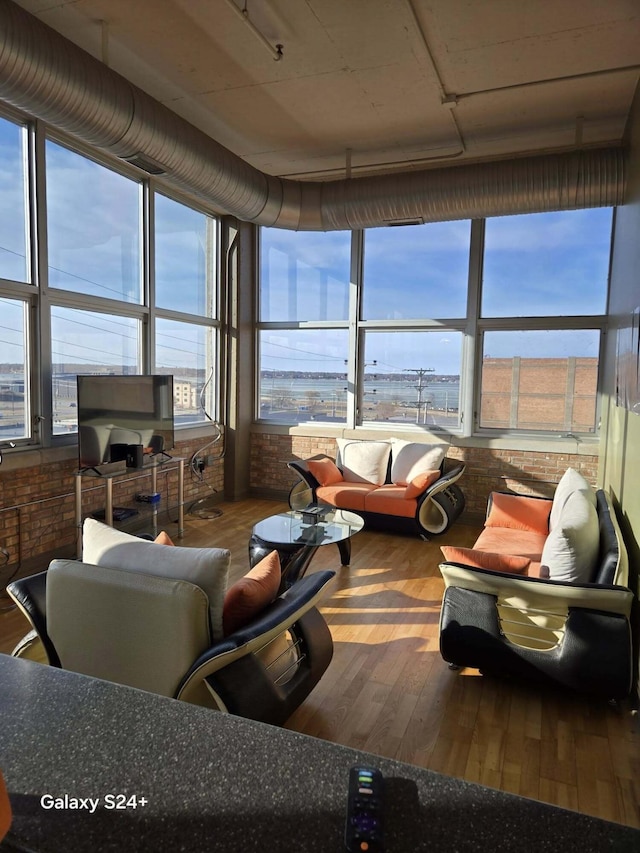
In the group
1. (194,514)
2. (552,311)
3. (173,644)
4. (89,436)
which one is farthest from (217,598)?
(552,311)

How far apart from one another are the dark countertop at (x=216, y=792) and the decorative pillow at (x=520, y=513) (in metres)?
3.61

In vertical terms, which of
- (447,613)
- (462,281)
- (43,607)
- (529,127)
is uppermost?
(529,127)

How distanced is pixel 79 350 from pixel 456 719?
3905 mm

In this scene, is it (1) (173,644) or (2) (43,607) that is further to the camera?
(2) (43,607)

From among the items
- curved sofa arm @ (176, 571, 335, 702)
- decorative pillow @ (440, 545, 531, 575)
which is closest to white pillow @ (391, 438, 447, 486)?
decorative pillow @ (440, 545, 531, 575)

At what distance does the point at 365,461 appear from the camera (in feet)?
19.4

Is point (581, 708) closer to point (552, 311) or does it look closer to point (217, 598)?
point (217, 598)

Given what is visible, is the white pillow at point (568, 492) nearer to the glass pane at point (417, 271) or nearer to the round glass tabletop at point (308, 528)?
the round glass tabletop at point (308, 528)

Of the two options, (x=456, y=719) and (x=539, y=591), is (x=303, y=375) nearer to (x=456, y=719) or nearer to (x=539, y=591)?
(x=539, y=591)

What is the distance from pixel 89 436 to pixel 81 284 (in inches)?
50.6

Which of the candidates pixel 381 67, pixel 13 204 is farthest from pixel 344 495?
pixel 13 204

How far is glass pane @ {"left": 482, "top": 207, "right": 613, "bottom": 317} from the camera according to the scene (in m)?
5.37

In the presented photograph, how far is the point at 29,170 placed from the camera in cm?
402

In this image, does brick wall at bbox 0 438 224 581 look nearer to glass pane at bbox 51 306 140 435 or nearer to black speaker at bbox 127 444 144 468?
black speaker at bbox 127 444 144 468
